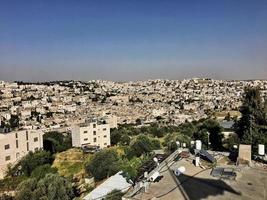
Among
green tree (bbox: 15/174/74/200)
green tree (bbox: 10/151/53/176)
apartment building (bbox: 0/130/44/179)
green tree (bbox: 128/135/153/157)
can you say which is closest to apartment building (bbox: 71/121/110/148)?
apartment building (bbox: 0/130/44/179)

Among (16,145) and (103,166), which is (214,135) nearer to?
(103,166)

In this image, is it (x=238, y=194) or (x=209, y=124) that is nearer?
(x=238, y=194)

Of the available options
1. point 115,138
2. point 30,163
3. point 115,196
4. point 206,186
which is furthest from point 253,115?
point 115,138

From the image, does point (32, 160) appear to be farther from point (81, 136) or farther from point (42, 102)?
point (42, 102)

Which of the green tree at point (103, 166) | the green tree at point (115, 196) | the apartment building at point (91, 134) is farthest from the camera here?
the apartment building at point (91, 134)

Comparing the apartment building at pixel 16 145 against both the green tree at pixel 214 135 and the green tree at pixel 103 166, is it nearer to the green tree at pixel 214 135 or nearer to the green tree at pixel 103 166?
the green tree at pixel 103 166

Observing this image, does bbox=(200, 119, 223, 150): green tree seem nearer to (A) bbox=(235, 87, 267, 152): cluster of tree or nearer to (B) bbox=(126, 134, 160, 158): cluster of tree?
(A) bbox=(235, 87, 267, 152): cluster of tree

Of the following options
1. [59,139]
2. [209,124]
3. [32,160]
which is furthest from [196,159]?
[59,139]

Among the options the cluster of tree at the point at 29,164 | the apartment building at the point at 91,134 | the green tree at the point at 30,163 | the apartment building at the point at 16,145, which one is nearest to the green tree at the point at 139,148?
the cluster of tree at the point at 29,164
